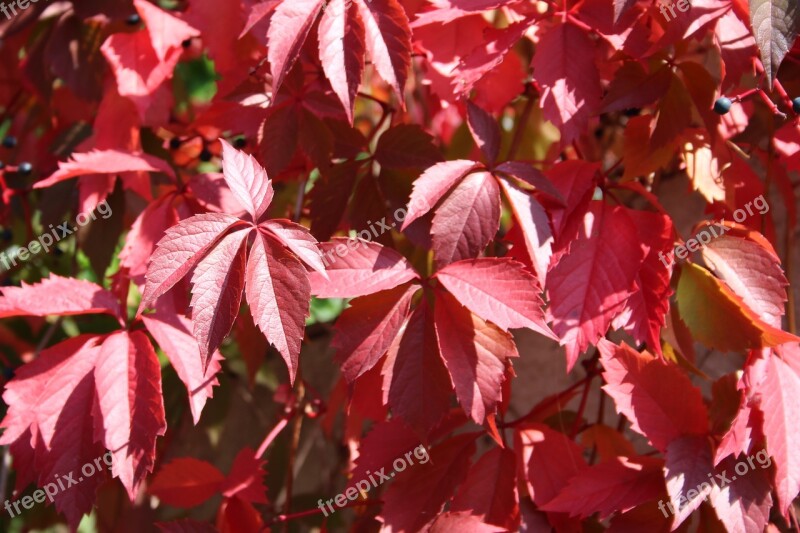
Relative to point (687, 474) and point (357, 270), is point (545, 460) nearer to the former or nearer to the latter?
point (687, 474)

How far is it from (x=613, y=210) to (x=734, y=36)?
23 centimetres

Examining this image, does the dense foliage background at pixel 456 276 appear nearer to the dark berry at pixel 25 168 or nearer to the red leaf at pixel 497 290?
the red leaf at pixel 497 290

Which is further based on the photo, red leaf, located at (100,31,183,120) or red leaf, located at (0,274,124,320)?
red leaf, located at (100,31,183,120)

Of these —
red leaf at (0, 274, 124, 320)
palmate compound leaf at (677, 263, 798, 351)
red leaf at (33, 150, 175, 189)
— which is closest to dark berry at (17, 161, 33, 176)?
red leaf at (33, 150, 175, 189)

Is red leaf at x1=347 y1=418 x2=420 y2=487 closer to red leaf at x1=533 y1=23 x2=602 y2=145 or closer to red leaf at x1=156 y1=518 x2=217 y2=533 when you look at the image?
red leaf at x1=156 y1=518 x2=217 y2=533

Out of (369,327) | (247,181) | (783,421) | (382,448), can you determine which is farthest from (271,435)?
(783,421)

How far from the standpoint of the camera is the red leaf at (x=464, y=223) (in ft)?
2.54

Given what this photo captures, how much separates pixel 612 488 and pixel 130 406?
0.53 meters

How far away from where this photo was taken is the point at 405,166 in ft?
3.00

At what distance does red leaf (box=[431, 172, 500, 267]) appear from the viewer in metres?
0.77

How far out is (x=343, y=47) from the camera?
793 millimetres

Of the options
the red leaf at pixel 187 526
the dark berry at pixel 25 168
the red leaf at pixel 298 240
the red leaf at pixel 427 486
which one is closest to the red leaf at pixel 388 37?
the red leaf at pixel 298 240

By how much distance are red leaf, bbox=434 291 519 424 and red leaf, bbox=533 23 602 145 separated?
23 cm

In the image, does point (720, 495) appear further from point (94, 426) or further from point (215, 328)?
point (94, 426)
